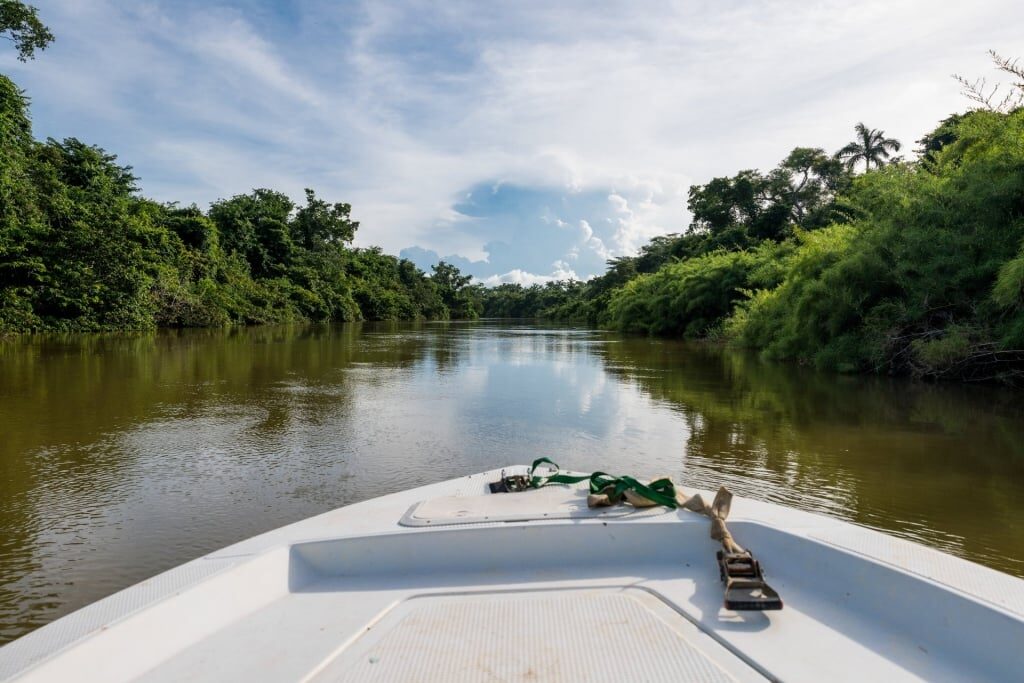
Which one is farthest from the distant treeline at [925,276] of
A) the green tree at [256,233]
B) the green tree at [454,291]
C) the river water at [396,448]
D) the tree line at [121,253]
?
the green tree at [454,291]

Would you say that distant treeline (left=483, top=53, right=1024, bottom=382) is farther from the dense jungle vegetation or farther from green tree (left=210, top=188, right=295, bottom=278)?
green tree (left=210, top=188, right=295, bottom=278)

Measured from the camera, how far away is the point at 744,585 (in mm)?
1773

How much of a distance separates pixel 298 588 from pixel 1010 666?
74.4 inches

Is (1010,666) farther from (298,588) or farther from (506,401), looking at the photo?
(506,401)

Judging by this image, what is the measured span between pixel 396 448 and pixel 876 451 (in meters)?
4.19

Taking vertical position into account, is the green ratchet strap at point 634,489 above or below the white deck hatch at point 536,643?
above

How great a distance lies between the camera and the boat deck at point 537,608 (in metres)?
1.44

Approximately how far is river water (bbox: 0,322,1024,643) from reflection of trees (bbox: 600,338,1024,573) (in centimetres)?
2

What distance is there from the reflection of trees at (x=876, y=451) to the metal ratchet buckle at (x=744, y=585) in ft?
6.84

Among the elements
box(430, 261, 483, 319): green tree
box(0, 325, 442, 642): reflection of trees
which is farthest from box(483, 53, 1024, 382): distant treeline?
→ box(430, 261, 483, 319): green tree

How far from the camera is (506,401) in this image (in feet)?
26.2

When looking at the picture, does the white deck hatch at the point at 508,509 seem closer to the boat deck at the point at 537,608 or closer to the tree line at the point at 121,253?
the boat deck at the point at 537,608

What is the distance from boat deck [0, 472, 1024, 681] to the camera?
4.73 feet

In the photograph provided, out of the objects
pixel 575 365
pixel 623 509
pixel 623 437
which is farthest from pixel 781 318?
pixel 623 509
